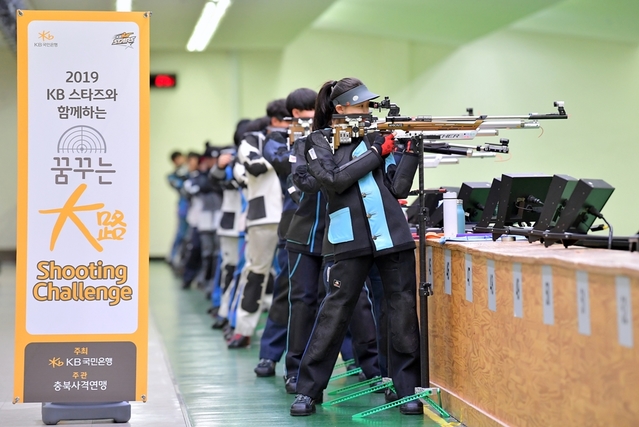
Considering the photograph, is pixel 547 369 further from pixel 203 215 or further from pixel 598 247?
pixel 203 215

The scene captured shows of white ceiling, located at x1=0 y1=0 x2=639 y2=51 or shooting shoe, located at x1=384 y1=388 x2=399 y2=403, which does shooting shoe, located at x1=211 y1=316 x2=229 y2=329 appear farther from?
shooting shoe, located at x1=384 y1=388 x2=399 y2=403

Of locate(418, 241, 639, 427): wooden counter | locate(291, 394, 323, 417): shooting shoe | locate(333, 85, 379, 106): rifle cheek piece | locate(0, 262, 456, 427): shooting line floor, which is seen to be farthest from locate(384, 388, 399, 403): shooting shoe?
locate(333, 85, 379, 106): rifle cheek piece

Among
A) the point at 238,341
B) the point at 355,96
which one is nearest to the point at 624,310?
the point at 355,96

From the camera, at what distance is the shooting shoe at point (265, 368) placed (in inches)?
230

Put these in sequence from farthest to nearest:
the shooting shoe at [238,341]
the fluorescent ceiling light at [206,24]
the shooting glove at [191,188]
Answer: the shooting glove at [191,188]
the fluorescent ceiling light at [206,24]
the shooting shoe at [238,341]

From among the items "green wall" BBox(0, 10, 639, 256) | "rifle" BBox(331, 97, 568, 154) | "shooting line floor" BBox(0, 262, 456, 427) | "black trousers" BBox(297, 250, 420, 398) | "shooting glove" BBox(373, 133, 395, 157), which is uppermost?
"green wall" BBox(0, 10, 639, 256)

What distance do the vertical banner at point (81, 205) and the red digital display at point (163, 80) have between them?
512 inches

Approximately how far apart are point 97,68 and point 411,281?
5.78 ft

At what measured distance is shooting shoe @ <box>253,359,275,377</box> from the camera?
5.85 metres

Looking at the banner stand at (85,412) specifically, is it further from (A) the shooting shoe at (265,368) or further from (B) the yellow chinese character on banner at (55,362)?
(A) the shooting shoe at (265,368)

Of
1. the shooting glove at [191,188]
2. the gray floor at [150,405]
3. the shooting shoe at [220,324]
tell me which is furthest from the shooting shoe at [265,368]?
the shooting glove at [191,188]

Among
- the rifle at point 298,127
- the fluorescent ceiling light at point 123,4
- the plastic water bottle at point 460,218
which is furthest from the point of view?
the fluorescent ceiling light at point 123,4

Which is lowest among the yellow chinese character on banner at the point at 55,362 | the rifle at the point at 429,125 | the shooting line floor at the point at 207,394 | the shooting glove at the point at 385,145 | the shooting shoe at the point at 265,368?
the shooting line floor at the point at 207,394

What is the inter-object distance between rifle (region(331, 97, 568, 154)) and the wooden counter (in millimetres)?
527
